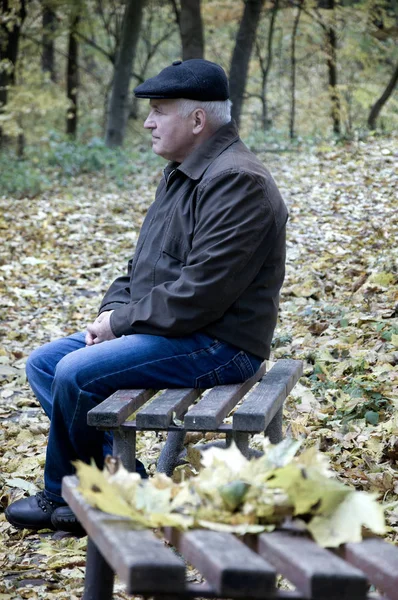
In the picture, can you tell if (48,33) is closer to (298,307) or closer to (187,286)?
(298,307)

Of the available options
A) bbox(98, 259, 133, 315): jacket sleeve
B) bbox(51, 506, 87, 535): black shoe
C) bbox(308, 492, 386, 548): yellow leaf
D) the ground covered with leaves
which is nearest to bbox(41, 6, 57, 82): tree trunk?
the ground covered with leaves

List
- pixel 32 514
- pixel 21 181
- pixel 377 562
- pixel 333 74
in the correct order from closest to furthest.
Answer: pixel 377 562 → pixel 32 514 → pixel 21 181 → pixel 333 74

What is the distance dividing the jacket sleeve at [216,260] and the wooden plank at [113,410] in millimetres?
317

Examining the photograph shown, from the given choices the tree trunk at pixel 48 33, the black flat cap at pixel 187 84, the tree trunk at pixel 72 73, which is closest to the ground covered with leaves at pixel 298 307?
the black flat cap at pixel 187 84

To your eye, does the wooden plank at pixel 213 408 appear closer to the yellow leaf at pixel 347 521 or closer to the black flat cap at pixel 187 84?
the yellow leaf at pixel 347 521

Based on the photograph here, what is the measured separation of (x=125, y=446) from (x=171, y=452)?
67 centimetres

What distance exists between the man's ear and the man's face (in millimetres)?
14

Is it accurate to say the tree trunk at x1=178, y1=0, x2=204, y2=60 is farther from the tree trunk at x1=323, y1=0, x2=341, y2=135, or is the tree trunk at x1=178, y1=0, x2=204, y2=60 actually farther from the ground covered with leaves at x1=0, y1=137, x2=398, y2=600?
the tree trunk at x1=323, y1=0, x2=341, y2=135

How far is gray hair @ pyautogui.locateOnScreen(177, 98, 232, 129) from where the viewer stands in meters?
3.55

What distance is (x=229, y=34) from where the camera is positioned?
26203 mm

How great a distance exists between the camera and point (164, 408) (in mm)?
2959

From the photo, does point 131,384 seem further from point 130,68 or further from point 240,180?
point 130,68

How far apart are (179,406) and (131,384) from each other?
0.94 feet

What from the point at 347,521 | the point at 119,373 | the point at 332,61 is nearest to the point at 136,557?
the point at 347,521
